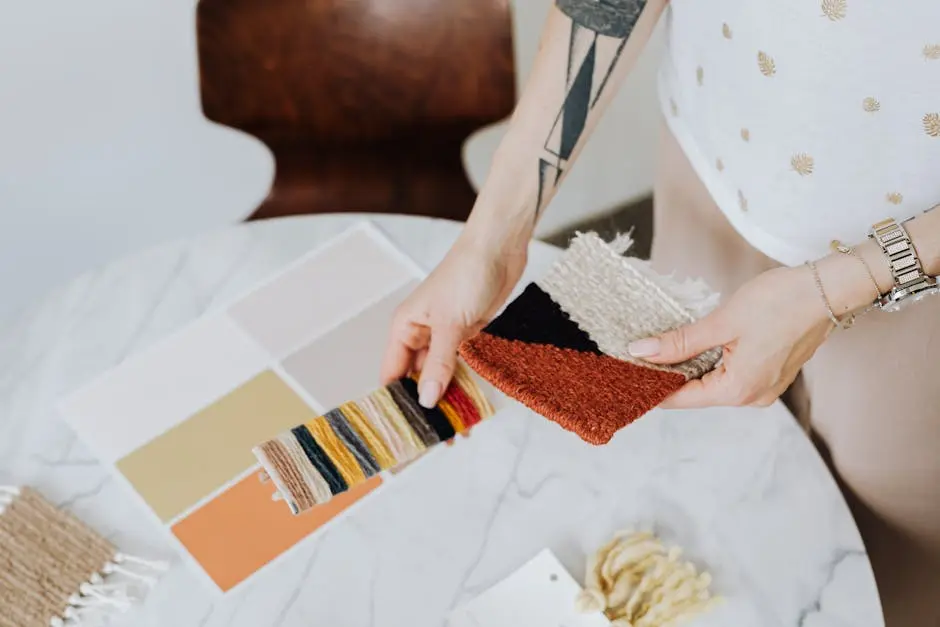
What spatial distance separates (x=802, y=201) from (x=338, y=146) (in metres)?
0.89

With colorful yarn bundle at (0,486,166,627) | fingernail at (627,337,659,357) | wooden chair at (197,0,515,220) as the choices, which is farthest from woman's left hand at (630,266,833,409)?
wooden chair at (197,0,515,220)

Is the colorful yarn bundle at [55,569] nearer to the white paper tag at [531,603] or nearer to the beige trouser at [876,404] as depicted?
the white paper tag at [531,603]

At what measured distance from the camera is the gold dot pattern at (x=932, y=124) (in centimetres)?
78

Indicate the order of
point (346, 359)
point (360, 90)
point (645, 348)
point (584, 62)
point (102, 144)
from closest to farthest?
point (645, 348)
point (584, 62)
point (346, 359)
point (360, 90)
point (102, 144)

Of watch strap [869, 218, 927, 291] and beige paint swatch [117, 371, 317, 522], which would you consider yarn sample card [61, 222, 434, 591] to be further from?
watch strap [869, 218, 927, 291]

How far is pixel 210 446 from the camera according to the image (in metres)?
1.03

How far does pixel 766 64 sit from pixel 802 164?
101 mm

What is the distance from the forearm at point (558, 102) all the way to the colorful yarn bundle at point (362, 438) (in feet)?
0.63

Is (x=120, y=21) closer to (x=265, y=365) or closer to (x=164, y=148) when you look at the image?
(x=164, y=148)

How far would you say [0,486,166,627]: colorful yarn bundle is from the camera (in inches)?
36.4

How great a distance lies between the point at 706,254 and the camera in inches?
45.2

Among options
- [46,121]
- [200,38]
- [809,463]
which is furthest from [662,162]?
[46,121]

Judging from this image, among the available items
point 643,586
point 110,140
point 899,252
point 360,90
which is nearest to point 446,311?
point 643,586

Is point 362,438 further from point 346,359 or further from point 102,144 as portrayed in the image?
point 102,144
